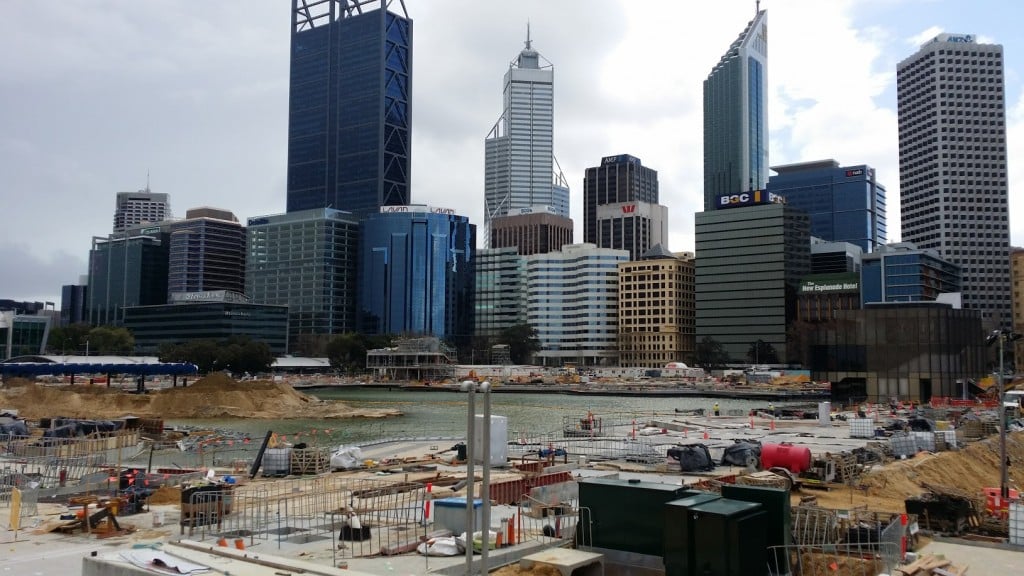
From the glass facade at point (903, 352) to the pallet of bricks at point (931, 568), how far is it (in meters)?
74.7

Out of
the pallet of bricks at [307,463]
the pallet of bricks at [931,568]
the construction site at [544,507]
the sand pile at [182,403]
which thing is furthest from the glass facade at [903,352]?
the pallet of bricks at [931,568]

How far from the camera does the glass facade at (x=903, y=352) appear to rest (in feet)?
277

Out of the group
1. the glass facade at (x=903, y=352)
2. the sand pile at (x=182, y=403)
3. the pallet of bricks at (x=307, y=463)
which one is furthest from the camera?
the sand pile at (x=182, y=403)

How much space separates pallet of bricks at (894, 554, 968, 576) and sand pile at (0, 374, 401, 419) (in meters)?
77.3

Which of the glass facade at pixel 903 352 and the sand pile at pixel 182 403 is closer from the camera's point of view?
the glass facade at pixel 903 352

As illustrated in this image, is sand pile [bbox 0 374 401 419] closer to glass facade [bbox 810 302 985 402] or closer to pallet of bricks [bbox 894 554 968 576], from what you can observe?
glass facade [bbox 810 302 985 402]

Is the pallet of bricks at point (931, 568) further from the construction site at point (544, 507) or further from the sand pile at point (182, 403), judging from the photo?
the sand pile at point (182, 403)

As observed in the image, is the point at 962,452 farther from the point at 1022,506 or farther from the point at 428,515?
the point at 428,515

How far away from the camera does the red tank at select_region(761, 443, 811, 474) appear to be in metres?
31.0

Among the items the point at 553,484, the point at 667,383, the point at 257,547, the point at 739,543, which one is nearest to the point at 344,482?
the point at 553,484

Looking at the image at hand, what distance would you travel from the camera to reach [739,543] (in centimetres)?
1505

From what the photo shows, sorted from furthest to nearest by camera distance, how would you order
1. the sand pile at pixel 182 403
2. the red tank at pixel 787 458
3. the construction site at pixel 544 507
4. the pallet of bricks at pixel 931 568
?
the sand pile at pixel 182 403 → the red tank at pixel 787 458 → the construction site at pixel 544 507 → the pallet of bricks at pixel 931 568

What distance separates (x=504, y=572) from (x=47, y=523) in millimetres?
13761

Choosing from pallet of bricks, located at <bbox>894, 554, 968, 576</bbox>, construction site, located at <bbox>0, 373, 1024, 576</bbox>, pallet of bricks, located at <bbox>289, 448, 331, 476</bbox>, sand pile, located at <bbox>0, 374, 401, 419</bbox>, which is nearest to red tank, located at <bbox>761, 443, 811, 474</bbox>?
construction site, located at <bbox>0, 373, 1024, 576</bbox>
